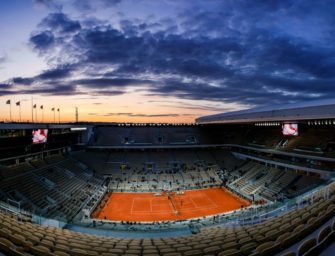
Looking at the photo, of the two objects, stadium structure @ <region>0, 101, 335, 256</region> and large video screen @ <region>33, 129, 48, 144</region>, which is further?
large video screen @ <region>33, 129, 48, 144</region>

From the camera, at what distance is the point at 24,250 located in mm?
9492

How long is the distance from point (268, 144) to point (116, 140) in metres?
35.3

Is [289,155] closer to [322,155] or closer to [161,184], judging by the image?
[322,155]

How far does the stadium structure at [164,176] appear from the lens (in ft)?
67.2

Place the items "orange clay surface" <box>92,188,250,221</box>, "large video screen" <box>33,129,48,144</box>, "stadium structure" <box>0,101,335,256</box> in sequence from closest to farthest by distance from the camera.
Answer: "stadium structure" <box>0,101,335,256</box> → "orange clay surface" <box>92,188,250,221</box> → "large video screen" <box>33,129,48,144</box>

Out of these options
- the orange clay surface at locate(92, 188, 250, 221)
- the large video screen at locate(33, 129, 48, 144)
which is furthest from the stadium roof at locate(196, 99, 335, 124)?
the large video screen at locate(33, 129, 48, 144)

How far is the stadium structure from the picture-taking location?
67.2 ft

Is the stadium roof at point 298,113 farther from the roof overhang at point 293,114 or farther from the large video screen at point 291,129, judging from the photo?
the large video screen at point 291,129

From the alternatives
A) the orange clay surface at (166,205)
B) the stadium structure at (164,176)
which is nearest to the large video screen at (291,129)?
the stadium structure at (164,176)

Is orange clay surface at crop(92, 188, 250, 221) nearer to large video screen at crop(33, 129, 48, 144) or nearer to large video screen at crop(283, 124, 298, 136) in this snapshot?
large video screen at crop(283, 124, 298, 136)

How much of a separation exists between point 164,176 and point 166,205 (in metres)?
12.3

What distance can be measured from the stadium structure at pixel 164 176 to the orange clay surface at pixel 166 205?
16 cm

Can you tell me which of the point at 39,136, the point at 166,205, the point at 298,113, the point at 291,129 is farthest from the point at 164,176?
the point at 298,113

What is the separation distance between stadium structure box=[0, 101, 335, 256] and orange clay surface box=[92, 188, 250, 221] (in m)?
0.16
